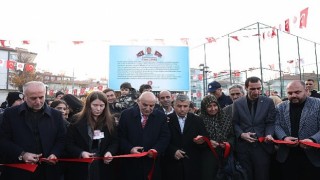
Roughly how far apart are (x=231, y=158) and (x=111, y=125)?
1.79 meters

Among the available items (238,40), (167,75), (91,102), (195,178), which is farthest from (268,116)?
(238,40)

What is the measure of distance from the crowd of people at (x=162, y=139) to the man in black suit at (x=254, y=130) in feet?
0.04

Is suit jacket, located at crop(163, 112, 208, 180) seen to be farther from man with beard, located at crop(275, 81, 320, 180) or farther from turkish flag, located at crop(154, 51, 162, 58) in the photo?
turkish flag, located at crop(154, 51, 162, 58)

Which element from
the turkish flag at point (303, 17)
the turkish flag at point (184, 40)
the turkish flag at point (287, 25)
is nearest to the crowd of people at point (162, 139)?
the turkish flag at point (303, 17)

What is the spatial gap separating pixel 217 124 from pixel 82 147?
1934mm

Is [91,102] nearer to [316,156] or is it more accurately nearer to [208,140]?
[208,140]

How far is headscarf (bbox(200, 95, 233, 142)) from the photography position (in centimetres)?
440

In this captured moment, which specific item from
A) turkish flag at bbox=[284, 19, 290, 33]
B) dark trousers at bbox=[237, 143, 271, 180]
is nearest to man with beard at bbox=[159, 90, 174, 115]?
dark trousers at bbox=[237, 143, 271, 180]

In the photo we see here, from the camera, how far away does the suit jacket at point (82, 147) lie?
12.5 feet

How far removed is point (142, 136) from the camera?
415cm

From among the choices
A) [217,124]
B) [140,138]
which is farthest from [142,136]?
[217,124]

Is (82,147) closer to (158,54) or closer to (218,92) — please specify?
(218,92)

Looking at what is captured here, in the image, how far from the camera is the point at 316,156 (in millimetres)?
3939

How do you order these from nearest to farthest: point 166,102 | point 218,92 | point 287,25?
point 166,102 < point 218,92 < point 287,25
